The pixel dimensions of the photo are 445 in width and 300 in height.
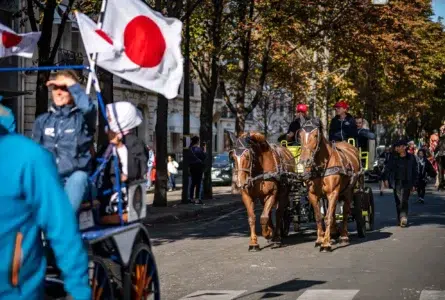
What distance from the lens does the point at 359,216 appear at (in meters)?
18.8

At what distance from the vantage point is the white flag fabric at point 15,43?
993 centimetres

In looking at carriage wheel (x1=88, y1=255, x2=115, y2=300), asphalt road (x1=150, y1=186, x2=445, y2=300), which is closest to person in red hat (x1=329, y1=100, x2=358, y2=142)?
asphalt road (x1=150, y1=186, x2=445, y2=300)

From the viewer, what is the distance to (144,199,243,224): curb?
2483cm

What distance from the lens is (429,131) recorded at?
98.6 meters

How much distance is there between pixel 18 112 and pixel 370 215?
25.1 meters

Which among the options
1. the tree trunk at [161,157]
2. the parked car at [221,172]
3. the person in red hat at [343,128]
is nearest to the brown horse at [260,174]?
the person in red hat at [343,128]

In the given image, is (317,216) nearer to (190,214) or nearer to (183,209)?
(190,214)

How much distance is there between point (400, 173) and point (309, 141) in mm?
6519

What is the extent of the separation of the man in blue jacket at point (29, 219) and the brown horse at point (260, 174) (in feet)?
39.1

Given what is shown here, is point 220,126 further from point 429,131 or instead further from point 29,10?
point 29,10

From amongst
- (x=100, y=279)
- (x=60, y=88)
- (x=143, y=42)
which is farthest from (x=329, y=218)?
(x=100, y=279)

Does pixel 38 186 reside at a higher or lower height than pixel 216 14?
lower

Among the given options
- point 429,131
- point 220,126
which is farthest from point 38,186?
point 429,131

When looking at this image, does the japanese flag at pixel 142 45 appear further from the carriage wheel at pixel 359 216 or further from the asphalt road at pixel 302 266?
the carriage wheel at pixel 359 216
